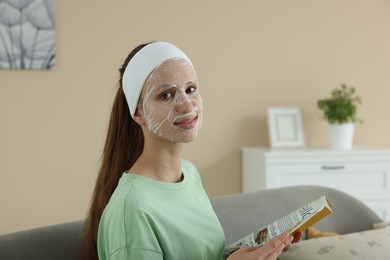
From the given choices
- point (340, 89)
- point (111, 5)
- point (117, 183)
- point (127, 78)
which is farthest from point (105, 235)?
point (340, 89)

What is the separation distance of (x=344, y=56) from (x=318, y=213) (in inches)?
130

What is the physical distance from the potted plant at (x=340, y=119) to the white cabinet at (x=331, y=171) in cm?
14

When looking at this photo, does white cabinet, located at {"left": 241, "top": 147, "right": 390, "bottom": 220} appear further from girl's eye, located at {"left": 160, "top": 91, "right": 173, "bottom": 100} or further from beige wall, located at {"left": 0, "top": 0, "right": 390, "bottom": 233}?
girl's eye, located at {"left": 160, "top": 91, "right": 173, "bottom": 100}

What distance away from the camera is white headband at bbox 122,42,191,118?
61.1 inches

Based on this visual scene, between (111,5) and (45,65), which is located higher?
(111,5)

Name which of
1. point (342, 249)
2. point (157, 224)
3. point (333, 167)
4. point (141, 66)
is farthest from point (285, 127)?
point (157, 224)

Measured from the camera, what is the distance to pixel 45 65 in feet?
13.3

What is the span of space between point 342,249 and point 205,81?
254cm

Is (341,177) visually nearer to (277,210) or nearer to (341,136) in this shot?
(341,136)

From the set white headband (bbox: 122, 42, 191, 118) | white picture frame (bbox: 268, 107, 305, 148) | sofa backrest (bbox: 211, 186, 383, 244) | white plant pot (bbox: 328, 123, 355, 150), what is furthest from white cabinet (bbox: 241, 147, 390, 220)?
white headband (bbox: 122, 42, 191, 118)

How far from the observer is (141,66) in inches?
61.4

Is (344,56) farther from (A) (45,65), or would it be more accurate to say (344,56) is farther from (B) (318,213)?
(B) (318,213)

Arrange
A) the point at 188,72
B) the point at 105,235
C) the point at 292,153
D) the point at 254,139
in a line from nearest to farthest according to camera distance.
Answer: the point at 105,235
the point at 188,72
the point at 292,153
the point at 254,139

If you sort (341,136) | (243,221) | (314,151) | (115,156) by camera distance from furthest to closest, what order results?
(341,136) < (314,151) < (243,221) < (115,156)
